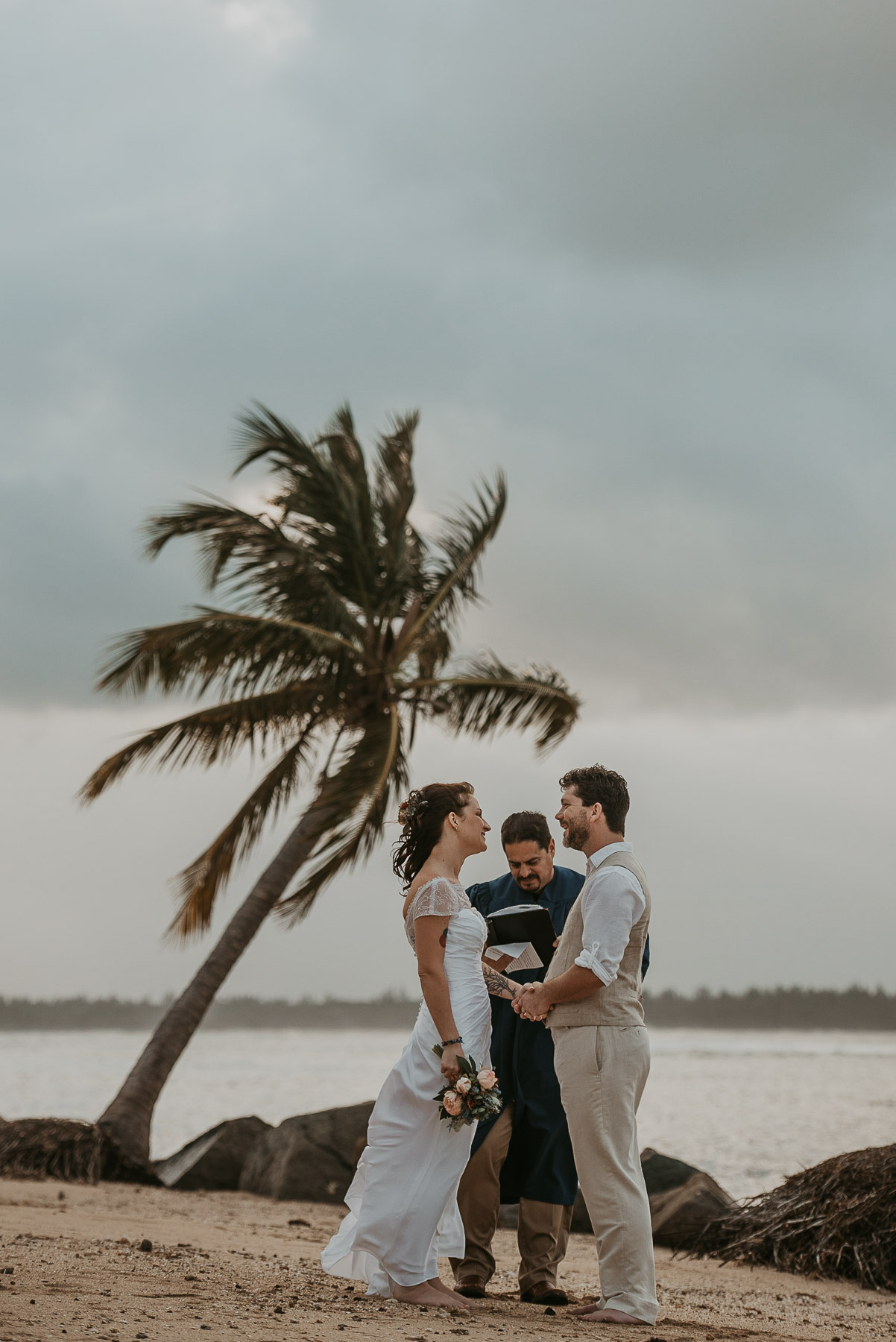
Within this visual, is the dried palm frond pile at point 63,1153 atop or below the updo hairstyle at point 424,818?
below

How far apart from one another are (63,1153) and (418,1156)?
21.5 ft

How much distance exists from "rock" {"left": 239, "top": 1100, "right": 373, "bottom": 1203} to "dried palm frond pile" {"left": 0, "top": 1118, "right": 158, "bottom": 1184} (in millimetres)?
971

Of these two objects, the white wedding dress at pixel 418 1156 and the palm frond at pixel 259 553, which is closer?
the white wedding dress at pixel 418 1156

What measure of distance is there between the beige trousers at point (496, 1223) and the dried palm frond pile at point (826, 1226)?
223 centimetres

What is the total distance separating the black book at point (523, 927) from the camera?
15.5 feet

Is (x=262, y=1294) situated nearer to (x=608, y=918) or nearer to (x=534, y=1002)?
(x=534, y=1002)

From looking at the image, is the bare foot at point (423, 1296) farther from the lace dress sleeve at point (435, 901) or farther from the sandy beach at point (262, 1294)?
the lace dress sleeve at point (435, 901)

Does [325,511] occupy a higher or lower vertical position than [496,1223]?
higher

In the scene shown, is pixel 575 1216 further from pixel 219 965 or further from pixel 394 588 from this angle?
pixel 394 588

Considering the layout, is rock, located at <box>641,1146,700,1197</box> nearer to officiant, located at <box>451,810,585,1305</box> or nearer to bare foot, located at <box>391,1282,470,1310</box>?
officiant, located at <box>451,810,585,1305</box>

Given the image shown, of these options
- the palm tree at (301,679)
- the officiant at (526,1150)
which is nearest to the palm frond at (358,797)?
the palm tree at (301,679)

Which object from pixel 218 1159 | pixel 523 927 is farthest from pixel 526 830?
pixel 218 1159

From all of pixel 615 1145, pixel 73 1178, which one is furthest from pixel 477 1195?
pixel 73 1178

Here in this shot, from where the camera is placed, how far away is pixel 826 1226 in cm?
639
